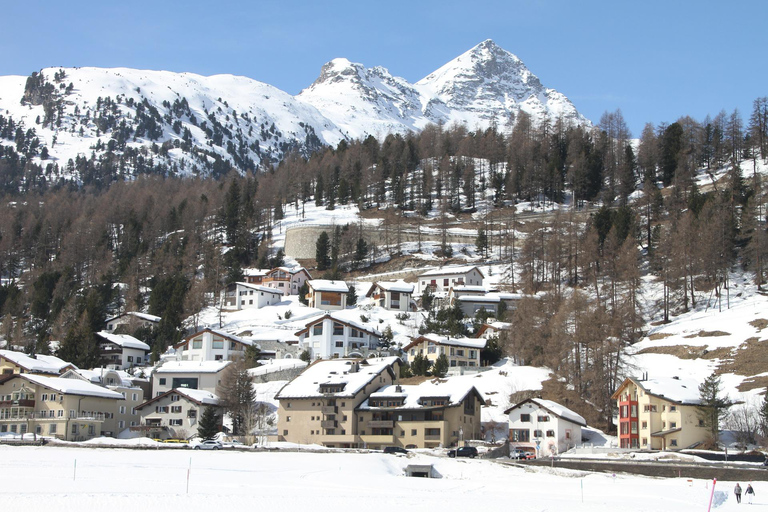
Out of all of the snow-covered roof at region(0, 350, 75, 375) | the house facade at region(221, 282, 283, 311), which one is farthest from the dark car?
the house facade at region(221, 282, 283, 311)

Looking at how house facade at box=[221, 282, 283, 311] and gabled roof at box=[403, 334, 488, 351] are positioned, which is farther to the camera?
house facade at box=[221, 282, 283, 311]

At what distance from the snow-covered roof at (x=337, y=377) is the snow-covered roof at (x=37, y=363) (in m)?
23.1

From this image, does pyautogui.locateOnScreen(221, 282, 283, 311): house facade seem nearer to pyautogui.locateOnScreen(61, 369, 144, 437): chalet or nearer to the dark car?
pyautogui.locateOnScreen(61, 369, 144, 437): chalet

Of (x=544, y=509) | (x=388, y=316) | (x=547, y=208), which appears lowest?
(x=544, y=509)

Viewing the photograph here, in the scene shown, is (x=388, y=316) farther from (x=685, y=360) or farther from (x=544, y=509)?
(x=544, y=509)

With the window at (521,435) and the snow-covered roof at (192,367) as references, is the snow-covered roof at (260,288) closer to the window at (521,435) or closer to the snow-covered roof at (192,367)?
the snow-covered roof at (192,367)

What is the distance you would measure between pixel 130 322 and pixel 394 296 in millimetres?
30334

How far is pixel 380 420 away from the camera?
62.1 meters

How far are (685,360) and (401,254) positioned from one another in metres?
54.1

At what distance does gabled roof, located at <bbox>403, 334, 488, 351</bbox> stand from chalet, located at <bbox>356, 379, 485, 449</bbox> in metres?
12.4

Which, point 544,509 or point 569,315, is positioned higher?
point 569,315

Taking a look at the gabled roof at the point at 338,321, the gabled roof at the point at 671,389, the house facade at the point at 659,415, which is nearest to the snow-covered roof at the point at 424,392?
the gabled roof at the point at 671,389

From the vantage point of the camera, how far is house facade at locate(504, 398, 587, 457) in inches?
2238

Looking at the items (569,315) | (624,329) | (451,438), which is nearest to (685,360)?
(624,329)
